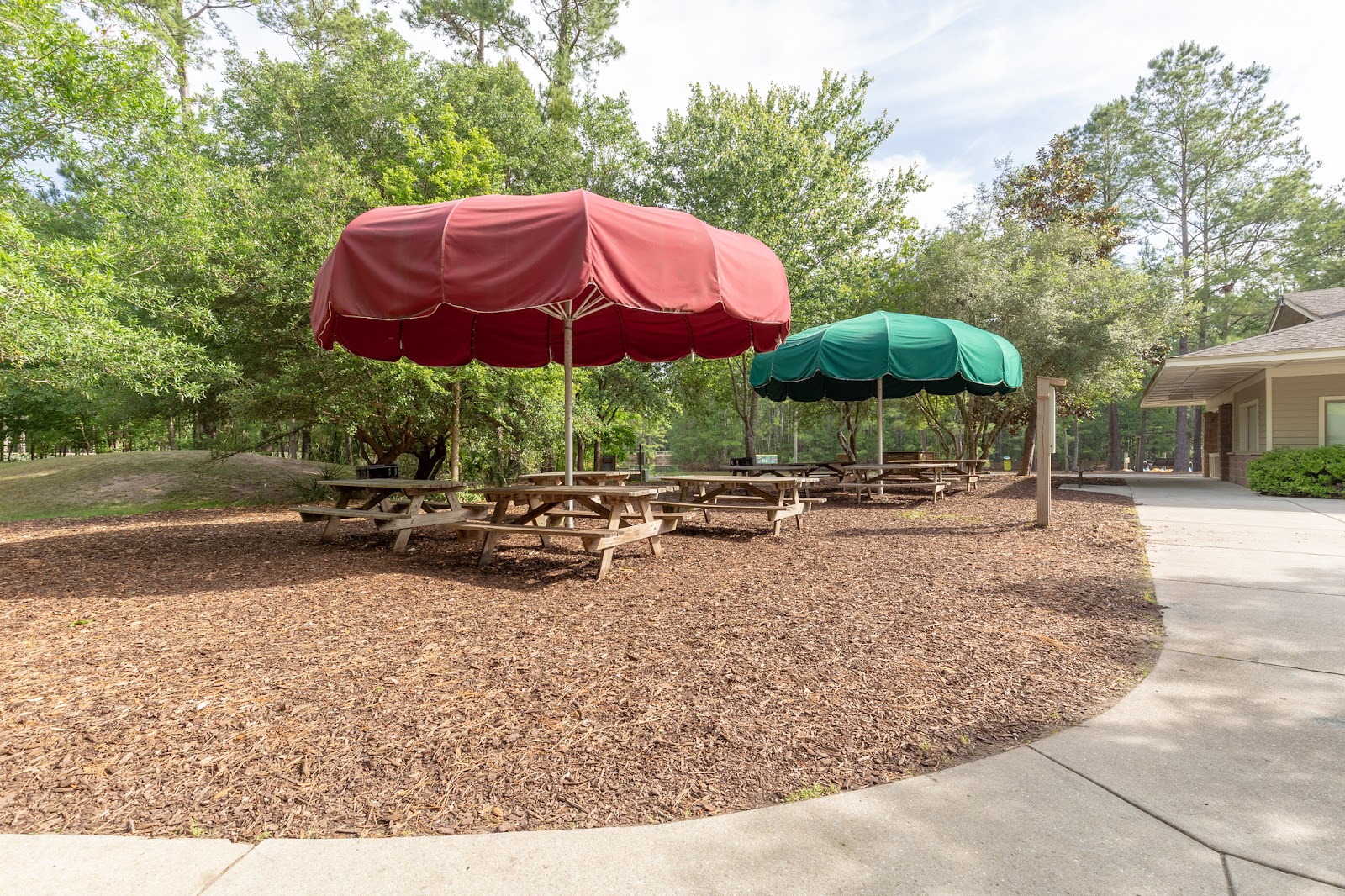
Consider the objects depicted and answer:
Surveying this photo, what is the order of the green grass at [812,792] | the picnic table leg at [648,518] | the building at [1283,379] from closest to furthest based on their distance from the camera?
the green grass at [812,792] < the picnic table leg at [648,518] < the building at [1283,379]

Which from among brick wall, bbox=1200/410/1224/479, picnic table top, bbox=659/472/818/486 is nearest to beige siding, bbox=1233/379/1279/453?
brick wall, bbox=1200/410/1224/479

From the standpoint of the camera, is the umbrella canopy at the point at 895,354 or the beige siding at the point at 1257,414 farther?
the beige siding at the point at 1257,414

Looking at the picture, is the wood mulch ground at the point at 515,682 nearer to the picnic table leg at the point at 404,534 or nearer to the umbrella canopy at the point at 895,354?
the picnic table leg at the point at 404,534

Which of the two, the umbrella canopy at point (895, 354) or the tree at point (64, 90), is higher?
the tree at point (64, 90)

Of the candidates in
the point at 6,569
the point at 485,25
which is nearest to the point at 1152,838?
the point at 6,569

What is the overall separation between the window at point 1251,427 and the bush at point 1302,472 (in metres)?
2.85

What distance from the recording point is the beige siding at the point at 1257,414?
14.6 m

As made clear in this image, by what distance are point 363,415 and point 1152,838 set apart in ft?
37.1

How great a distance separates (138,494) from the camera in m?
12.3

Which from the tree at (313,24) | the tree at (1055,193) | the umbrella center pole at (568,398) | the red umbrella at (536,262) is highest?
the tree at (313,24)

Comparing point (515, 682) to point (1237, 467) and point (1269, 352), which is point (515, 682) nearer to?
point (1269, 352)

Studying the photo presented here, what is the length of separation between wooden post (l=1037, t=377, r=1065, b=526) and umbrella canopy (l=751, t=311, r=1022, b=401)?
120 cm

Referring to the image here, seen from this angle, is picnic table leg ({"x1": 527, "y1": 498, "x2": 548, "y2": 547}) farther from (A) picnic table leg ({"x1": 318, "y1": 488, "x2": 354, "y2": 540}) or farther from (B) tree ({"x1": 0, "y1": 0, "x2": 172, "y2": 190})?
(B) tree ({"x1": 0, "y1": 0, "x2": 172, "y2": 190})

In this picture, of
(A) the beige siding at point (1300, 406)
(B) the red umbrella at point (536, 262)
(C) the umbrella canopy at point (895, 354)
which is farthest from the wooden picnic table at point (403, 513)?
(A) the beige siding at point (1300, 406)
